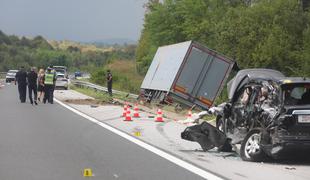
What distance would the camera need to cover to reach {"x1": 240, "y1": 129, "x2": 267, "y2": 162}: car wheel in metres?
10.8

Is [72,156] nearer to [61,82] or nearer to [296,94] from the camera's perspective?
[296,94]

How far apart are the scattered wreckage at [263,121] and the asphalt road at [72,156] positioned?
1.48 meters

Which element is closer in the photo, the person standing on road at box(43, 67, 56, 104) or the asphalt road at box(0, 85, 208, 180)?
the asphalt road at box(0, 85, 208, 180)

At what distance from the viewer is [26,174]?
922 centimetres

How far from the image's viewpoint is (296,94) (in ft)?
36.1

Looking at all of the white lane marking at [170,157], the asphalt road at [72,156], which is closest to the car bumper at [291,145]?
the white lane marking at [170,157]

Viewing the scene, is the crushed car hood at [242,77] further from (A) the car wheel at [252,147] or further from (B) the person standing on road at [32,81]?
(B) the person standing on road at [32,81]

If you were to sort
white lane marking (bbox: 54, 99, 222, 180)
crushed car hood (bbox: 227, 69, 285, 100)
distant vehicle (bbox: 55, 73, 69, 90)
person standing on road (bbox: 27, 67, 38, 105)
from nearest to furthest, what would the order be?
white lane marking (bbox: 54, 99, 222, 180) < crushed car hood (bbox: 227, 69, 285, 100) < person standing on road (bbox: 27, 67, 38, 105) < distant vehicle (bbox: 55, 73, 69, 90)

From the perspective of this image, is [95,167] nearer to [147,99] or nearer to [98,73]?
[147,99]

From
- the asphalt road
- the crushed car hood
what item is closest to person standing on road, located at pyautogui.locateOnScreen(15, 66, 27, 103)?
the asphalt road

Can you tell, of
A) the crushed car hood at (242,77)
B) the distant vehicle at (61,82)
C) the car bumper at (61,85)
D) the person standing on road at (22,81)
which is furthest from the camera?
the car bumper at (61,85)

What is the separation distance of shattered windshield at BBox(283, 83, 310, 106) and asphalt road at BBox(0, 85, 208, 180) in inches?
92.7

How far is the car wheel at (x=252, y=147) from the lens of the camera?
1080 centimetres

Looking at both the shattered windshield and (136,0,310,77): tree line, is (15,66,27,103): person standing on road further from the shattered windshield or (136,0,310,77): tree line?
the shattered windshield
